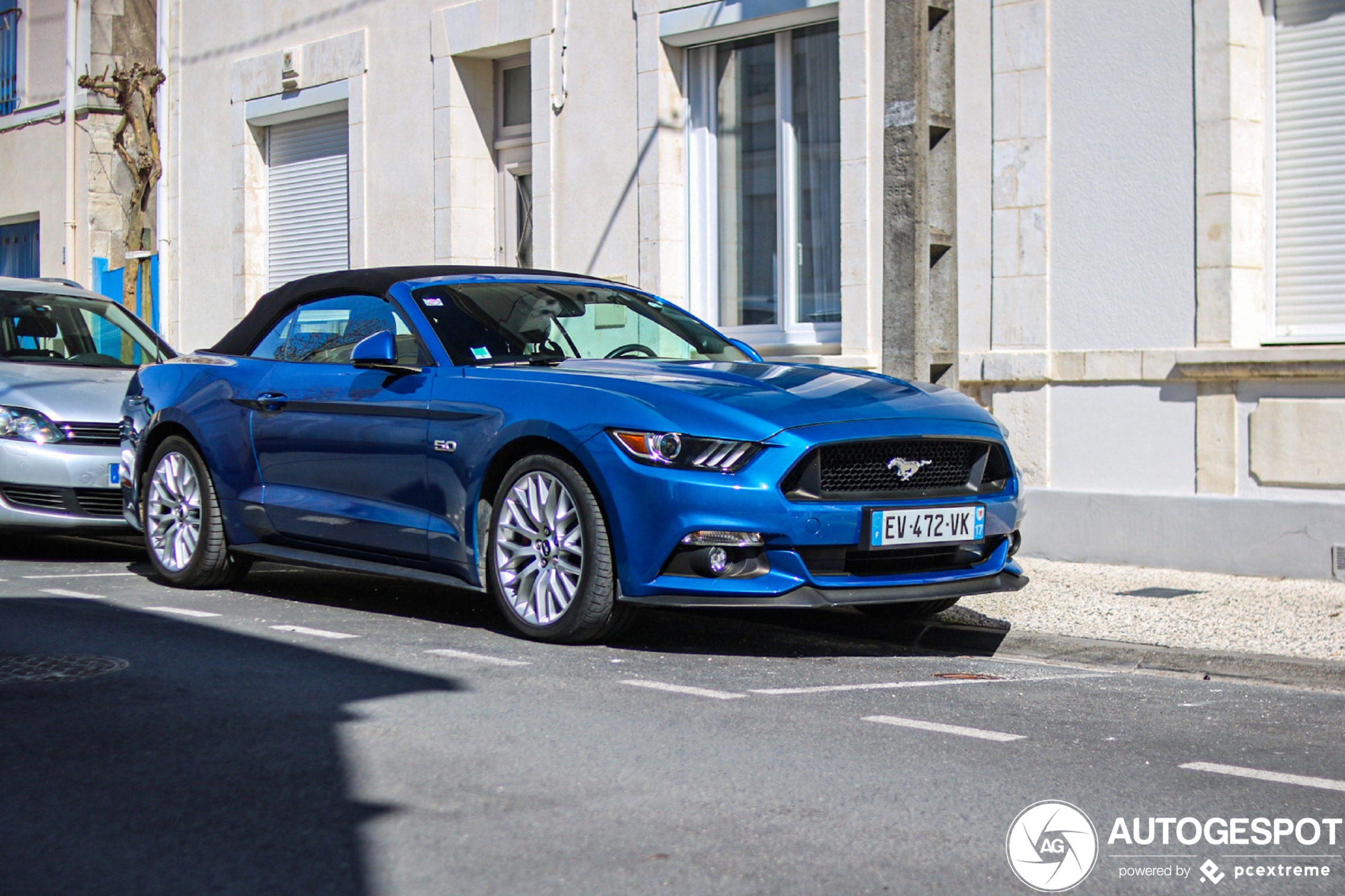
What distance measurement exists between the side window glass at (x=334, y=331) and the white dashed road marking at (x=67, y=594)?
4.68 feet

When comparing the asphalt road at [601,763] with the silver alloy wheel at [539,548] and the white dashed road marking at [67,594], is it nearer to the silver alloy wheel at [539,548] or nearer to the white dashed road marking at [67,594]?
the silver alloy wheel at [539,548]

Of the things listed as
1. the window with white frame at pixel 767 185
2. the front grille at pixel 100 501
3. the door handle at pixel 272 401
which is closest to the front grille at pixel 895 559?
the door handle at pixel 272 401

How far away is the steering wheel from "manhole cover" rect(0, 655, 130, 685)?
8.28ft

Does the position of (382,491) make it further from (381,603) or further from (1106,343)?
(1106,343)

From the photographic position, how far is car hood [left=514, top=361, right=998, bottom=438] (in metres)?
5.96

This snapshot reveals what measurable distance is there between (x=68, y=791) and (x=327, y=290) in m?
4.04

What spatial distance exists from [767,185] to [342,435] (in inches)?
242

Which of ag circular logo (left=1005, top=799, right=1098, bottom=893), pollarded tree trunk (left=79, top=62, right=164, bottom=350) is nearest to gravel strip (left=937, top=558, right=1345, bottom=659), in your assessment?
ag circular logo (left=1005, top=799, right=1098, bottom=893)

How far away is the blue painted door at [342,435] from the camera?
6.90 metres

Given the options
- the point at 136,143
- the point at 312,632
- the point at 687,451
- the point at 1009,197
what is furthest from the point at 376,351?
the point at 136,143

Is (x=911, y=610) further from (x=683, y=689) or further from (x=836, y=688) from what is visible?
(x=683, y=689)

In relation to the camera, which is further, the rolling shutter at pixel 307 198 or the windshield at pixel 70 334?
the rolling shutter at pixel 307 198

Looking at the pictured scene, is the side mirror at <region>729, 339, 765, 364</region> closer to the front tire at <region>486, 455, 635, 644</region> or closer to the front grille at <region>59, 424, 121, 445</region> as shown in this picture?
the front tire at <region>486, 455, 635, 644</region>

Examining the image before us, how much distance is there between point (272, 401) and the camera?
7590mm
